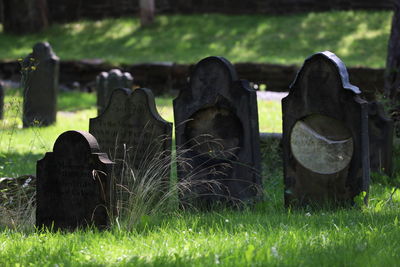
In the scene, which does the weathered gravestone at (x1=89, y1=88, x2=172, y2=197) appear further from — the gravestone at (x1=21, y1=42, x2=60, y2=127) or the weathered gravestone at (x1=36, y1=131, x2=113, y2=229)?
the gravestone at (x1=21, y1=42, x2=60, y2=127)

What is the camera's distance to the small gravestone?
30.3 ft

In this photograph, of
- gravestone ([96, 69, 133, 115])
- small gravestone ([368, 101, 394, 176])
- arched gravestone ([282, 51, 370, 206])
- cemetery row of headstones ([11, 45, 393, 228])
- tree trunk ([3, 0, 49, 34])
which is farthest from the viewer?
tree trunk ([3, 0, 49, 34])

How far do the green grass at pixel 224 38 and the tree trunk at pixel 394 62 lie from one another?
8034mm

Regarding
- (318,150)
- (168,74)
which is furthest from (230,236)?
(168,74)

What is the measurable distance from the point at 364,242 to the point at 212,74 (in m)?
2.79

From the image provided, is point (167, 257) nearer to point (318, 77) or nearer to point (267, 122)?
point (318, 77)

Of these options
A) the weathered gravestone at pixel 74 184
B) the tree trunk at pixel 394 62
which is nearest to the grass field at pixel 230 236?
the weathered gravestone at pixel 74 184

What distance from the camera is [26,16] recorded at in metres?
27.1

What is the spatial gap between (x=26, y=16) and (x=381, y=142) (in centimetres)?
2004

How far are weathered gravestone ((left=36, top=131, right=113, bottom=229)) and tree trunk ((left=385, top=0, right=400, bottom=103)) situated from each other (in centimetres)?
615

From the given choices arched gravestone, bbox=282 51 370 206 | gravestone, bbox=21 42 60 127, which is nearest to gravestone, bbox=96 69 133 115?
gravestone, bbox=21 42 60 127

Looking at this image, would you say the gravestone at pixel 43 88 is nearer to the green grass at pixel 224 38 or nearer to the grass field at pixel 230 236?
the grass field at pixel 230 236

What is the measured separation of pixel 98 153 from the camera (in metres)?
6.48

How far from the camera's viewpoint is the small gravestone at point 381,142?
30.3 feet
